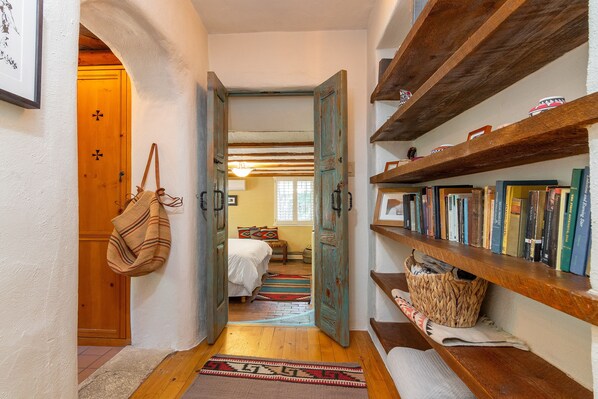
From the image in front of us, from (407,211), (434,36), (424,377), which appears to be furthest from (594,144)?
(407,211)

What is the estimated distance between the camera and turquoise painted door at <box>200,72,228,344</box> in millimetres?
2240

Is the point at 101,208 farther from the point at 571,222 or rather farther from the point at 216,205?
the point at 571,222

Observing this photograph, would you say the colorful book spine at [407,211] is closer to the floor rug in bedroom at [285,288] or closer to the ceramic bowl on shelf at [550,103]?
the ceramic bowl on shelf at [550,103]

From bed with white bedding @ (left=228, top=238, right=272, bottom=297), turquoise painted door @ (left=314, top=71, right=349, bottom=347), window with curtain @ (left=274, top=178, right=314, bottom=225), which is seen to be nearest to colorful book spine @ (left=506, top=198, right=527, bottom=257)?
turquoise painted door @ (left=314, top=71, right=349, bottom=347)

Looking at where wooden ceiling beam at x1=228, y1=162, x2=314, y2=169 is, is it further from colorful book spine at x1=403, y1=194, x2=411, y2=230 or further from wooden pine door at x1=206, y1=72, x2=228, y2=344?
colorful book spine at x1=403, y1=194, x2=411, y2=230

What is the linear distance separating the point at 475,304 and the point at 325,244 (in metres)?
1.35

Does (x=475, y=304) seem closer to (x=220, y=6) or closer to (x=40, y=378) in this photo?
(x=40, y=378)

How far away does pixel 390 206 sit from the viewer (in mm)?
2086

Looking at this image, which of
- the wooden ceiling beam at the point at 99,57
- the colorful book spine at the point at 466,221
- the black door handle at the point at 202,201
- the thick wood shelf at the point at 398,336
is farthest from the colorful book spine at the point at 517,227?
the wooden ceiling beam at the point at 99,57

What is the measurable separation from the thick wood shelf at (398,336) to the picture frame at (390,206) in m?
0.71

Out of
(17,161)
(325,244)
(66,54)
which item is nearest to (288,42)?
(325,244)

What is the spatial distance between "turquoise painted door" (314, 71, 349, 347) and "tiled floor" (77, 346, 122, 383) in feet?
5.13

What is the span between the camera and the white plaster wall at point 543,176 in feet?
2.86

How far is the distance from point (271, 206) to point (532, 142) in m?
7.28
